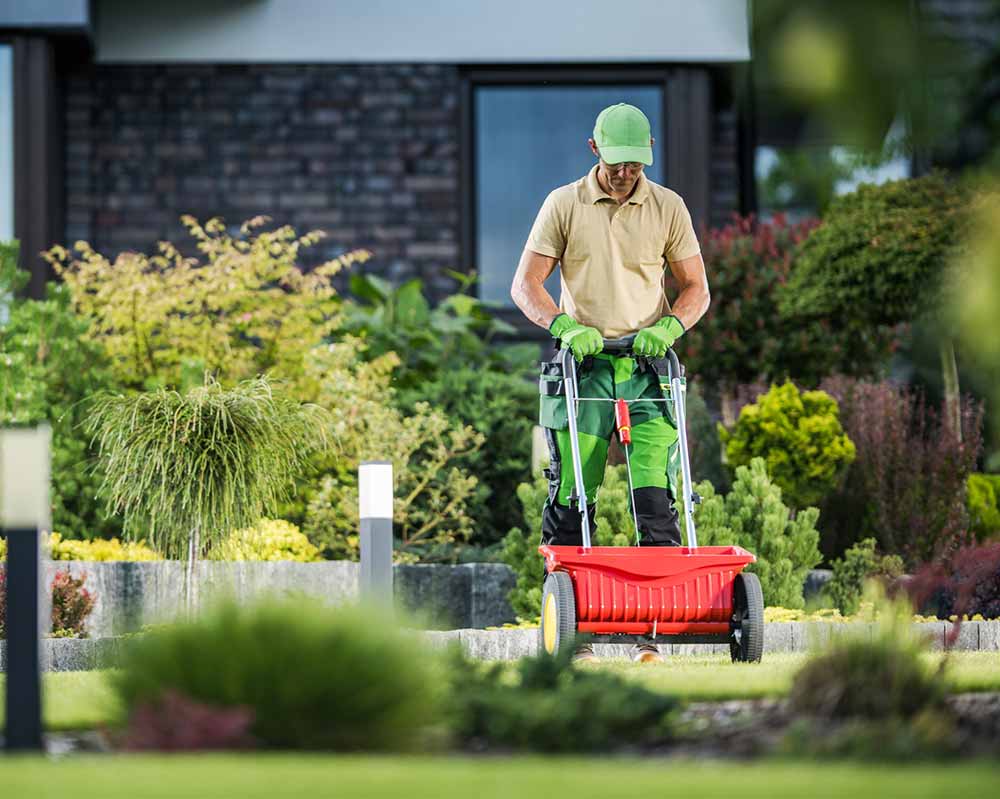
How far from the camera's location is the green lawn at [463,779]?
260 cm

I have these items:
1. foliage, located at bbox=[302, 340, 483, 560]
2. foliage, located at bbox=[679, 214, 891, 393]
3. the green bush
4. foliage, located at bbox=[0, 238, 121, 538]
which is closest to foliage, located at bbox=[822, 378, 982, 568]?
the green bush

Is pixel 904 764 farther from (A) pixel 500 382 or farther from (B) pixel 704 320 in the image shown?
(B) pixel 704 320

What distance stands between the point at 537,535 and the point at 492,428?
1.99 metres

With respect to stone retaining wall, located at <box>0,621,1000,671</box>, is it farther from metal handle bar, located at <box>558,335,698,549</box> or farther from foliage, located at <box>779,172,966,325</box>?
foliage, located at <box>779,172,966,325</box>

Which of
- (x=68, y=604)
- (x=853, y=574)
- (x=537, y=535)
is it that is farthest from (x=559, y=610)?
(x=853, y=574)

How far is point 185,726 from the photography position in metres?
3.12

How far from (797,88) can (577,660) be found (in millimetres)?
3799

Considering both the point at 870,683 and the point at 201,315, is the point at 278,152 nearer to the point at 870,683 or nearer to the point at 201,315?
the point at 201,315

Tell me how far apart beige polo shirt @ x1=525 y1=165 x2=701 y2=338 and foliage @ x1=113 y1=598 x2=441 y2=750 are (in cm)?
262

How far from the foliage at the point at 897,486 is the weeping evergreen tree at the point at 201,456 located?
12.8 ft

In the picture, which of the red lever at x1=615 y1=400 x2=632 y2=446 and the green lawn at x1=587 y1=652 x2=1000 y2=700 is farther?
the red lever at x1=615 y1=400 x2=632 y2=446

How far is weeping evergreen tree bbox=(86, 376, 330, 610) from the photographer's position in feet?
22.4

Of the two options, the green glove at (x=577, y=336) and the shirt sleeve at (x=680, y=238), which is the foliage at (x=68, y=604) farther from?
the shirt sleeve at (x=680, y=238)

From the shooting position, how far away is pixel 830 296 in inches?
417
